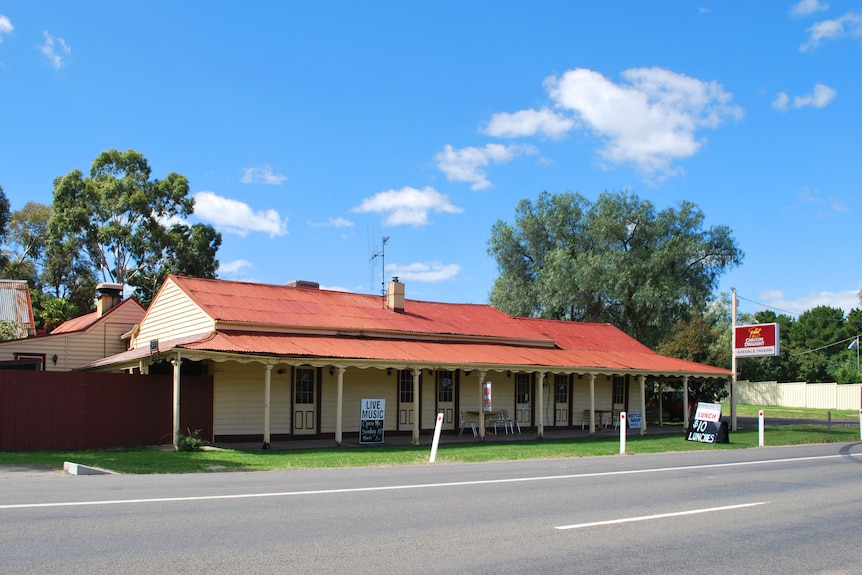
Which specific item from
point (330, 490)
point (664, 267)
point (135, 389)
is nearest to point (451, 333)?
point (135, 389)

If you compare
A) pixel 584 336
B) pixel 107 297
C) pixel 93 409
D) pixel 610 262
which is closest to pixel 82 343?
pixel 107 297

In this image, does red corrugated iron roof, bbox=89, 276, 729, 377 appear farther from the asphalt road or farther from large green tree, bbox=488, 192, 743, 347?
large green tree, bbox=488, 192, 743, 347

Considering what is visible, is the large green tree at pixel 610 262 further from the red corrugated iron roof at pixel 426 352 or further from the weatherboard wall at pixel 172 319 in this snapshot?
the weatherboard wall at pixel 172 319

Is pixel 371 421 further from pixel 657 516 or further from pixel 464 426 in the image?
pixel 657 516

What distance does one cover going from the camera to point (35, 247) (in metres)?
55.0

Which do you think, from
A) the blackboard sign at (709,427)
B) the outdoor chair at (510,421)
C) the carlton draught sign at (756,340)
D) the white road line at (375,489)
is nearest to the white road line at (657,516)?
the white road line at (375,489)

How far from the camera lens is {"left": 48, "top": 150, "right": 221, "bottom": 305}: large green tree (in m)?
46.2

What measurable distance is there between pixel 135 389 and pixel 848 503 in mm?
16774

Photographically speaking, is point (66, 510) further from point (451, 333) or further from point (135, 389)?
point (451, 333)

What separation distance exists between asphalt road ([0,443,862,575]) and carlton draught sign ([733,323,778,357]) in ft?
55.5

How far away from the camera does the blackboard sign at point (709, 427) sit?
929 inches

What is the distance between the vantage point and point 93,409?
19453 mm

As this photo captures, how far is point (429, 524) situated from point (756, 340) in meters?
25.3

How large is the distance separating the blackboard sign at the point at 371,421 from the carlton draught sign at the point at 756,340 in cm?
1626
